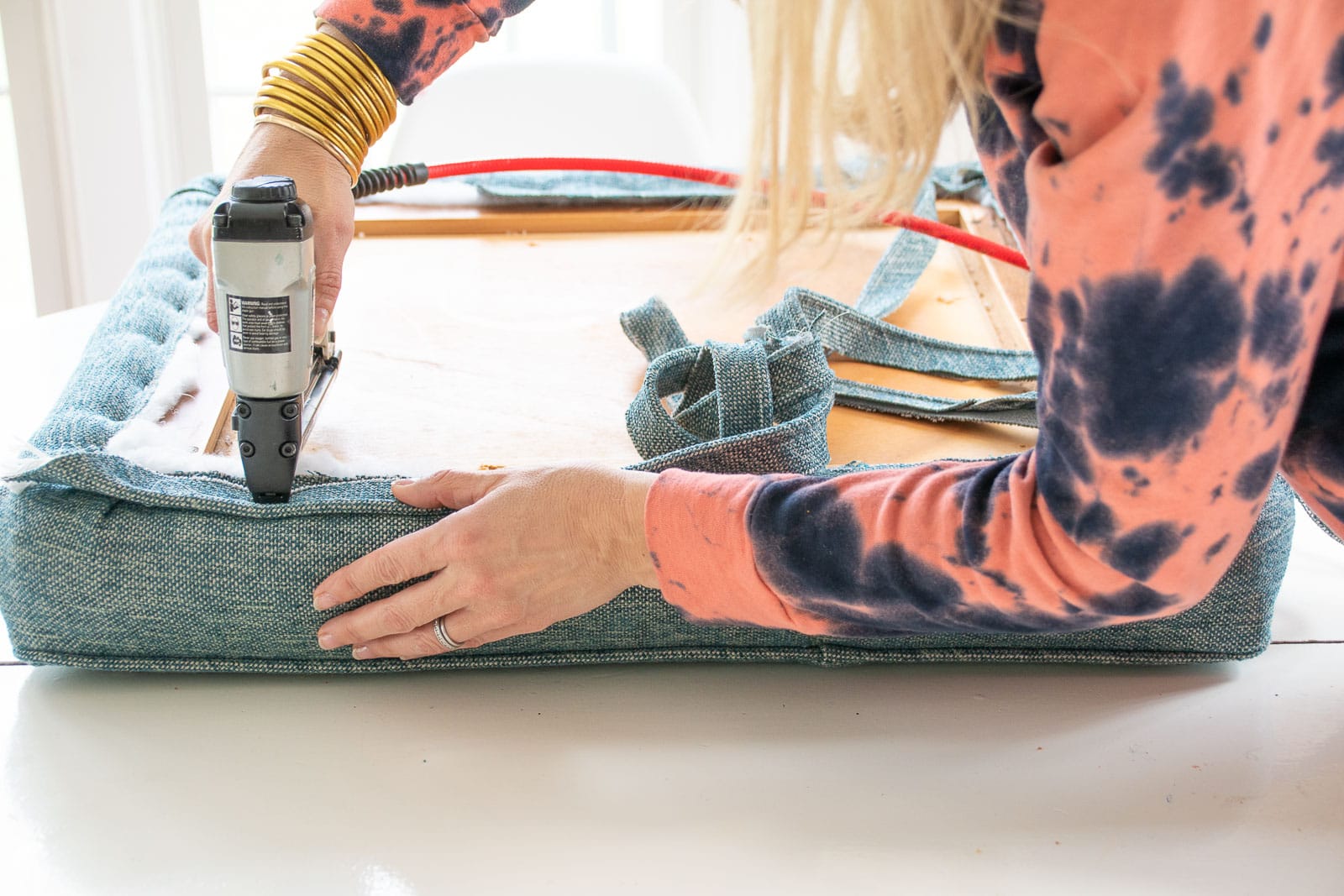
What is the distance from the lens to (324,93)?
79cm

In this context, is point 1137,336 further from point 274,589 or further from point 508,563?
point 274,589

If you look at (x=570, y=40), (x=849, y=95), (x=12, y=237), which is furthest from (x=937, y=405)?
(x=12, y=237)

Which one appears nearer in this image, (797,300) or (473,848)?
(473,848)

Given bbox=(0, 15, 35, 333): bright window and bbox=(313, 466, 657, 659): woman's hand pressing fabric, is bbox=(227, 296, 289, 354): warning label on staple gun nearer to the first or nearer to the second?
bbox=(313, 466, 657, 659): woman's hand pressing fabric

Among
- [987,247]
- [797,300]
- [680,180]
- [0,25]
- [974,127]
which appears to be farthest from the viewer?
[0,25]

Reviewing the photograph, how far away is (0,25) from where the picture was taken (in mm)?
1990

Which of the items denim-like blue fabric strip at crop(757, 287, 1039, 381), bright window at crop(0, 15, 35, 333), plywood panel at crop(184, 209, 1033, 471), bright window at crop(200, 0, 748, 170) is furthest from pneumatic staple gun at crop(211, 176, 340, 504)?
bright window at crop(0, 15, 35, 333)

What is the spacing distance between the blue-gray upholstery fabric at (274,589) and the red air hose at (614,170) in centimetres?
45

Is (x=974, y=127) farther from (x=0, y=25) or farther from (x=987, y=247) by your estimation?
(x=0, y=25)

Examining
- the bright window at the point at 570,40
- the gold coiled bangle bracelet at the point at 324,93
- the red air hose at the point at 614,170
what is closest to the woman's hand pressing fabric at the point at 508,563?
the gold coiled bangle bracelet at the point at 324,93

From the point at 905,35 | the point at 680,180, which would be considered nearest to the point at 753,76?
the point at 905,35

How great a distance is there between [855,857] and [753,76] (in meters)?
0.37

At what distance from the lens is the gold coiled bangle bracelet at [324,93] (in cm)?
78

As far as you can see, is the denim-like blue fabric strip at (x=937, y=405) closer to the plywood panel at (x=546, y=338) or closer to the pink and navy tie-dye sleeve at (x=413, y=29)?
the plywood panel at (x=546, y=338)
